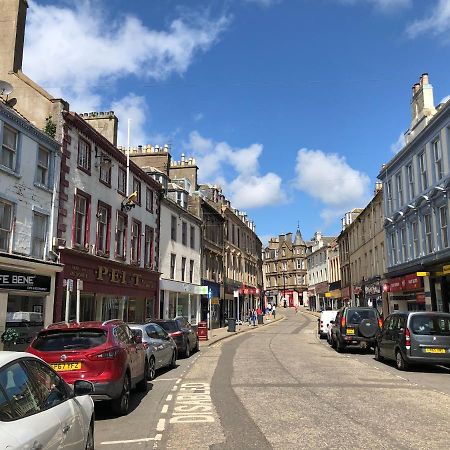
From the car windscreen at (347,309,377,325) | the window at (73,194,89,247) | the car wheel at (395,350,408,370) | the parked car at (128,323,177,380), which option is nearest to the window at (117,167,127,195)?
the window at (73,194,89,247)

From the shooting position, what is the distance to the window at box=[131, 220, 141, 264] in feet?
89.8

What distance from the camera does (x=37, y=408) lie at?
3.83 metres

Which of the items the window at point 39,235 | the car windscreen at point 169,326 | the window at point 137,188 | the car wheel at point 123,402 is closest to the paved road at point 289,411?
the car wheel at point 123,402

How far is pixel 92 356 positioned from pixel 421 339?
33.0 feet

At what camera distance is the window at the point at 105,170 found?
2317 cm

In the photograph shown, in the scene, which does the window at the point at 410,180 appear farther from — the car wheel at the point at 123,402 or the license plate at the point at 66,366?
the license plate at the point at 66,366

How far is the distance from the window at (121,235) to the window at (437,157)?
16068 millimetres

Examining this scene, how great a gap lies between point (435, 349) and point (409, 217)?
15456 millimetres

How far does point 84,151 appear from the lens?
21812mm

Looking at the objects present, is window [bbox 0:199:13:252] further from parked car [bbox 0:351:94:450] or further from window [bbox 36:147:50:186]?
parked car [bbox 0:351:94:450]

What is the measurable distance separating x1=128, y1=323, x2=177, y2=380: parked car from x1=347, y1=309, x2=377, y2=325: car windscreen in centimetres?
868

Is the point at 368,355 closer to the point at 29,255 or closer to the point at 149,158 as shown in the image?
the point at 29,255

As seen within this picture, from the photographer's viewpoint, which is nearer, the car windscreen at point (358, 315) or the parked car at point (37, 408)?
the parked car at point (37, 408)

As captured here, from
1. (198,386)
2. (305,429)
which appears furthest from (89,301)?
(305,429)
